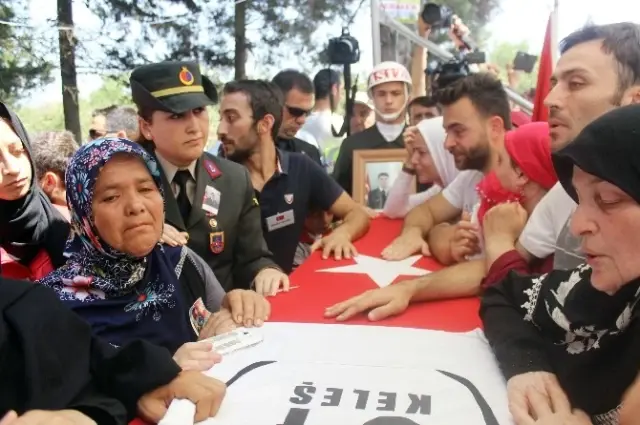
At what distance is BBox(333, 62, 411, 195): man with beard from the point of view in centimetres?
408

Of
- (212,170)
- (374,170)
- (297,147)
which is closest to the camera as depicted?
(212,170)

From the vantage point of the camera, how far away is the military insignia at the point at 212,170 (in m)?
2.38

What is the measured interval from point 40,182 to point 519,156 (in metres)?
2.03

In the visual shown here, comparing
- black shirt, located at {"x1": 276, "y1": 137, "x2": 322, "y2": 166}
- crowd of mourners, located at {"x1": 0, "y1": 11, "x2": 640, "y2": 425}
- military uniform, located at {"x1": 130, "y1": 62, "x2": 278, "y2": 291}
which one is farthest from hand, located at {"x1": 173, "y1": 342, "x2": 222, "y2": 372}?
black shirt, located at {"x1": 276, "y1": 137, "x2": 322, "y2": 166}

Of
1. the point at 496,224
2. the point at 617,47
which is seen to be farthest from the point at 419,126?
the point at 617,47

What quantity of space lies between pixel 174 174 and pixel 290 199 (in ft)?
2.75

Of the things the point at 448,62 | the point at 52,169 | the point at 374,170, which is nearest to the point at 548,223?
the point at 374,170

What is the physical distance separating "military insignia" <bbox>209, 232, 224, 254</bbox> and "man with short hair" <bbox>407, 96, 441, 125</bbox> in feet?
7.85

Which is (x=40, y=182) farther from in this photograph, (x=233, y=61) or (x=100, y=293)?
(x=233, y=61)

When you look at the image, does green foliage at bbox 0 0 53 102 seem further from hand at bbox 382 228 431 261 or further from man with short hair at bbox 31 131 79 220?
hand at bbox 382 228 431 261

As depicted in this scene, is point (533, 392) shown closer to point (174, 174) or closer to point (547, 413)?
point (547, 413)

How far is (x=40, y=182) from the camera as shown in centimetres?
259

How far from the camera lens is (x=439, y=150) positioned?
310 cm

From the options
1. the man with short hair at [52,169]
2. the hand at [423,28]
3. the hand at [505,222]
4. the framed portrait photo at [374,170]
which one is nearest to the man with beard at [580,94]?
the hand at [505,222]
